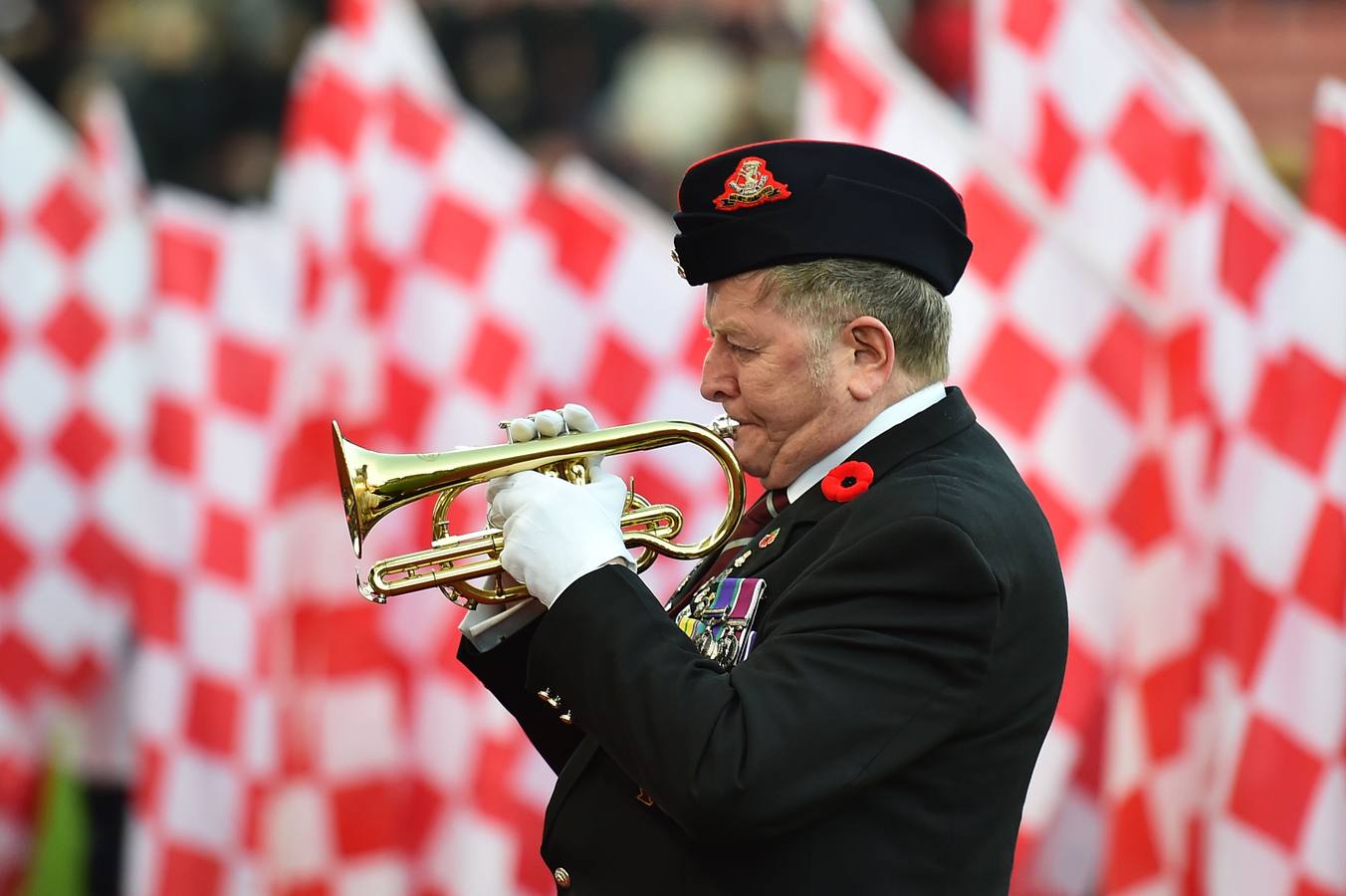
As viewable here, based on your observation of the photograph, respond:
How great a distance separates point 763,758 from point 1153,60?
413 cm

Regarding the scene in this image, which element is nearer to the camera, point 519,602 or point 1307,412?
point 519,602

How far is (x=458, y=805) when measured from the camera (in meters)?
6.32

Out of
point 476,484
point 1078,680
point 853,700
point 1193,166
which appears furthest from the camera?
point 1193,166

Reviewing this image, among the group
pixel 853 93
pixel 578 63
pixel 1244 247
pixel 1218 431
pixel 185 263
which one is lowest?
pixel 1218 431

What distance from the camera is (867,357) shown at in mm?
2701

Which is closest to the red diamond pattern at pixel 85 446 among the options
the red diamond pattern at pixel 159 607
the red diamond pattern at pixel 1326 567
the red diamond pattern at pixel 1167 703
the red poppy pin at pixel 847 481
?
the red diamond pattern at pixel 159 607

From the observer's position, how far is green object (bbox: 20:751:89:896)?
7578 millimetres

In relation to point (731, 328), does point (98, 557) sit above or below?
above


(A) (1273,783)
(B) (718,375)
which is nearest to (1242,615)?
(A) (1273,783)

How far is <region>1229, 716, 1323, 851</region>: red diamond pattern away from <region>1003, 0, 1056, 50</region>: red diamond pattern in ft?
7.45

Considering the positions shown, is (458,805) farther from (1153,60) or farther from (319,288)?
(1153,60)

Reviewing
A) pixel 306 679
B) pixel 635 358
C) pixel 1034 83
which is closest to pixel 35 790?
pixel 306 679

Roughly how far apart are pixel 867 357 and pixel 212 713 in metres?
4.60

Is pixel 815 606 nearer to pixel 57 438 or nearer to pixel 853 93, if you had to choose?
pixel 853 93
